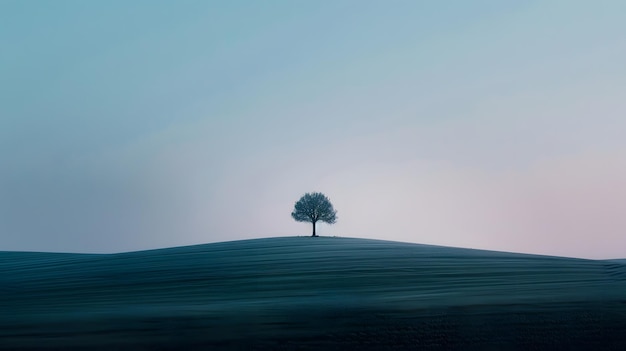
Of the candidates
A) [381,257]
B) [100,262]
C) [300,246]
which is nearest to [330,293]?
[381,257]

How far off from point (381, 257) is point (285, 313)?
8.81m

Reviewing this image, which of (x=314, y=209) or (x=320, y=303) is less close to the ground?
(x=314, y=209)

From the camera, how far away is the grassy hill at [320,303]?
274 inches

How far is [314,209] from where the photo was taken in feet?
102

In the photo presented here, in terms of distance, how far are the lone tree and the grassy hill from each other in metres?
13.7

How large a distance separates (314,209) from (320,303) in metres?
22.1

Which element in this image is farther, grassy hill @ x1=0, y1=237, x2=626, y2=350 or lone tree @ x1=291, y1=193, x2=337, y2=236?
lone tree @ x1=291, y1=193, x2=337, y2=236

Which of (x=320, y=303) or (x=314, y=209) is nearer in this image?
(x=320, y=303)

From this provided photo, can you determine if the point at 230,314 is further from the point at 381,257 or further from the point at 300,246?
the point at 300,246

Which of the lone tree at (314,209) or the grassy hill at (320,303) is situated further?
the lone tree at (314,209)

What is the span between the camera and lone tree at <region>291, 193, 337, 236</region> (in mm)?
31172

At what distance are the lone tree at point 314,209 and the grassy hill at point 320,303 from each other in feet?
45.1

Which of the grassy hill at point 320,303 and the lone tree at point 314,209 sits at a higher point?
the lone tree at point 314,209

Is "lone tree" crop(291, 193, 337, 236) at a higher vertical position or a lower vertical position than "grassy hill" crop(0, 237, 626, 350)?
higher
